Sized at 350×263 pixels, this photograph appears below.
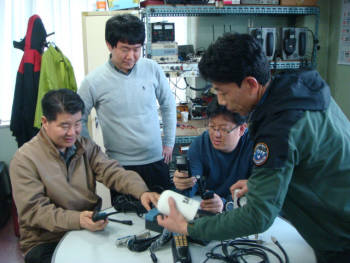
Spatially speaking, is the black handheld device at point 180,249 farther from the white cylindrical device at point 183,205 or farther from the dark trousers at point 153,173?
the dark trousers at point 153,173

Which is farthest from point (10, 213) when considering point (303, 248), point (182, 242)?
point (303, 248)

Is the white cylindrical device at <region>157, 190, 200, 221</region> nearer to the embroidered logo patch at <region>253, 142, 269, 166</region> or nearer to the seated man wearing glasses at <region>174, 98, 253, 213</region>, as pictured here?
the embroidered logo patch at <region>253, 142, 269, 166</region>

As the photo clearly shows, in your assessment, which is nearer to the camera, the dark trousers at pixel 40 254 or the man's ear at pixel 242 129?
the dark trousers at pixel 40 254

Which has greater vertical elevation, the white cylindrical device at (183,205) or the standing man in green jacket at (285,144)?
the standing man in green jacket at (285,144)

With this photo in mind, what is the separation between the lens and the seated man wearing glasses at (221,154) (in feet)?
5.23

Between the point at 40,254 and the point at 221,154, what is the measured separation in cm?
92

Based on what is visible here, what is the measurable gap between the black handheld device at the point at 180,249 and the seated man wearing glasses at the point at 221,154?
36 centimetres

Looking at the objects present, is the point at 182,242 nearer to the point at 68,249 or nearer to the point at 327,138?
the point at 68,249

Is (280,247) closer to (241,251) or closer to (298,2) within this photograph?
(241,251)

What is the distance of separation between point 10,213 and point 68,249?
2233mm

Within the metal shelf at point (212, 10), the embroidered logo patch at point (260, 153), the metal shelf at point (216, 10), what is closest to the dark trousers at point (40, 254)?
the embroidered logo patch at point (260, 153)

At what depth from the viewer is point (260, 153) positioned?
2.98 feet

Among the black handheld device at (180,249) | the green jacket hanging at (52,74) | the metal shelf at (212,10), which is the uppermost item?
the metal shelf at (212,10)

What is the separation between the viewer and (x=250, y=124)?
1011 mm
